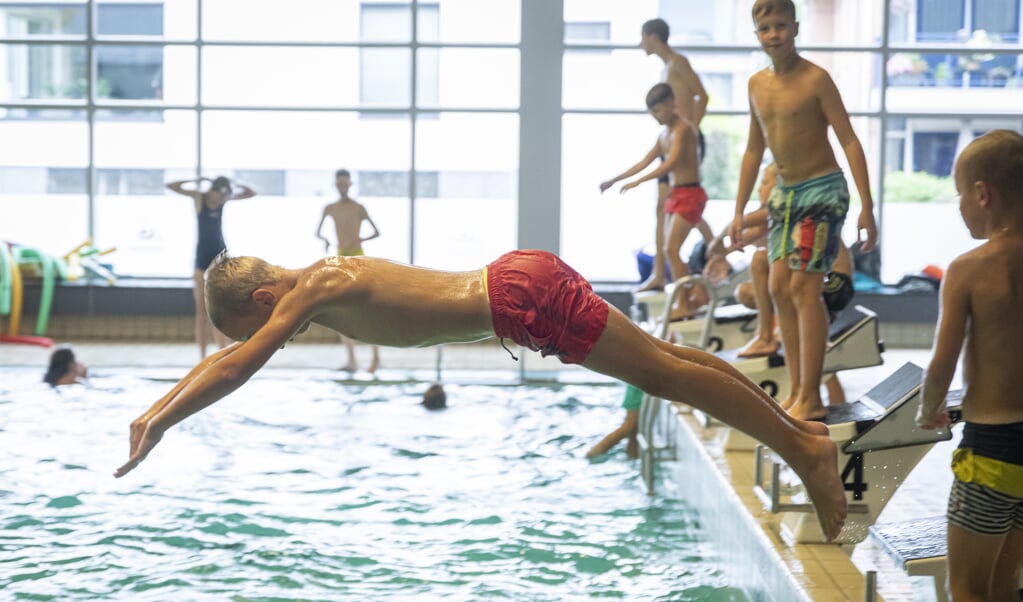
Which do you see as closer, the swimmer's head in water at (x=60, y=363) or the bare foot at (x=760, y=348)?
the bare foot at (x=760, y=348)

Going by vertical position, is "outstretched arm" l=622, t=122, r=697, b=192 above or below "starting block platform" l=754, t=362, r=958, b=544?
above

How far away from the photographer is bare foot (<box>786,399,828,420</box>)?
4.70m

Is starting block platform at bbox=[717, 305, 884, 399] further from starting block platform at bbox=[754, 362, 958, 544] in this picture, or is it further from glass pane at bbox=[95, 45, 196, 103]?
glass pane at bbox=[95, 45, 196, 103]

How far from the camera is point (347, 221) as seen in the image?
38.6ft

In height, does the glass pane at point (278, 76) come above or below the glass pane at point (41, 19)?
below

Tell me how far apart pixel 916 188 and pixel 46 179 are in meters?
10.2

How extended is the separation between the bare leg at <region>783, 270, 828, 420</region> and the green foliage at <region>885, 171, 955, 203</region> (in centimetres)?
1039

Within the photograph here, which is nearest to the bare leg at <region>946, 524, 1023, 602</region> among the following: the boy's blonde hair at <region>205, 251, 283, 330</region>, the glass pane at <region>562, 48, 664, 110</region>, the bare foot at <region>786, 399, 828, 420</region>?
the bare foot at <region>786, 399, 828, 420</region>

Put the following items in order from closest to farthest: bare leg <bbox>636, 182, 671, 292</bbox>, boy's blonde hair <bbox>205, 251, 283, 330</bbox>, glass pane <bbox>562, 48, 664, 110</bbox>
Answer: boy's blonde hair <bbox>205, 251, 283, 330</bbox>, bare leg <bbox>636, 182, 671, 292</bbox>, glass pane <bbox>562, 48, 664, 110</bbox>

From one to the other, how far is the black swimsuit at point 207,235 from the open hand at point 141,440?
811 cm

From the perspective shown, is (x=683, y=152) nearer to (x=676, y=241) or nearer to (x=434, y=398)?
(x=676, y=241)

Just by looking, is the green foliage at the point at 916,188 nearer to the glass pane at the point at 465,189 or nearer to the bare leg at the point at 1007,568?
the glass pane at the point at 465,189

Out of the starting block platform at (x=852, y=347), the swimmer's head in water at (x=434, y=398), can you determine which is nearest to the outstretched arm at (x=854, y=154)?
the starting block platform at (x=852, y=347)

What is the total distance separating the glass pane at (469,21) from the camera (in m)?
14.7
